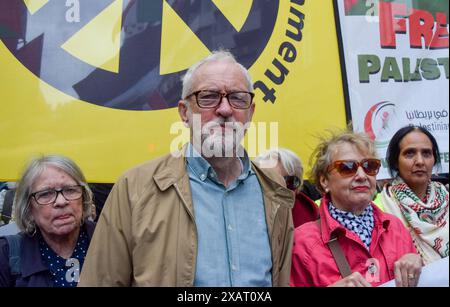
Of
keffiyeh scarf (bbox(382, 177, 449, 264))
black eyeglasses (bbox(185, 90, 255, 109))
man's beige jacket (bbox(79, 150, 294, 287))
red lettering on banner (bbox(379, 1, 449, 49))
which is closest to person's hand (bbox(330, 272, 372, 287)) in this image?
man's beige jacket (bbox(79, 150, 294, 287))

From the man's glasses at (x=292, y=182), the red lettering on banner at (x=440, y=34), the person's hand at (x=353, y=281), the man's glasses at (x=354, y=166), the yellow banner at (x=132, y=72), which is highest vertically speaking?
the red lettering on banner at (x=440, y=34)

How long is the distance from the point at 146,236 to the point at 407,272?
882mm

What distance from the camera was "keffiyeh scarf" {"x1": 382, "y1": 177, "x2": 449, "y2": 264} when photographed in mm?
2588

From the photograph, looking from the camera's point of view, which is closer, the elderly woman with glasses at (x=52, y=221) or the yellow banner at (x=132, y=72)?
the elderly woman with glasses at (x=52, y=221)

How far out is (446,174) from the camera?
3.75 m

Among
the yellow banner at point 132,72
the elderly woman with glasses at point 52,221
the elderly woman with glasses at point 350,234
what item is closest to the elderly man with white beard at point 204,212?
the elderly woman with glasses at point 350,234

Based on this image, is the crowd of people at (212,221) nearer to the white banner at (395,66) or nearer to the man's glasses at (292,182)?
the man's glasses at (292,182)

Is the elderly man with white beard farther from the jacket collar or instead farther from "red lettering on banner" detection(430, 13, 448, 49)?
"red lettering on banner" detection(430, 13, 448, 49)

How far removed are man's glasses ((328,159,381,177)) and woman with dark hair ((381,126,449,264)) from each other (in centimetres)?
56

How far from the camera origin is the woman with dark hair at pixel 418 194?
261 centimetres

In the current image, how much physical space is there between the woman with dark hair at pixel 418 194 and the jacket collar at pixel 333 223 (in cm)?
48

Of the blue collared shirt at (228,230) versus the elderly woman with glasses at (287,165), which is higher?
the elderly woman with glasses at (287,165)
